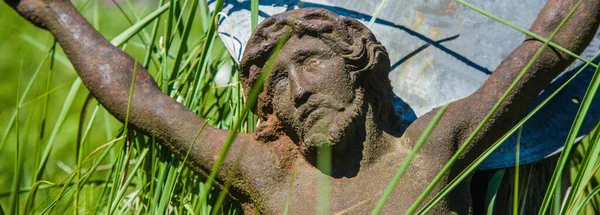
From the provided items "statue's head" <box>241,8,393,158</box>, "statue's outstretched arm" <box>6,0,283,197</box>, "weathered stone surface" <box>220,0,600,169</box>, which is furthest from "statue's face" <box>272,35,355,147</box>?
"weathered stone surface" <box>220,0,600,169</box>

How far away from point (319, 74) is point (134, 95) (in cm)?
38

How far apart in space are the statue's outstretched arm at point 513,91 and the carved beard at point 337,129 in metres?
0.13

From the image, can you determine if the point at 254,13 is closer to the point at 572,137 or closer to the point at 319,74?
the point at 319,74

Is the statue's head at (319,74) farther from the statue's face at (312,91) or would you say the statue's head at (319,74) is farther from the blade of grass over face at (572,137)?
the blade of grass over face at (572,137)

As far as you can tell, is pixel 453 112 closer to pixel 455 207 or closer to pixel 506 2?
pixel 455 207

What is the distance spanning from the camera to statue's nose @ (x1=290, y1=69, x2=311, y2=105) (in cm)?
148

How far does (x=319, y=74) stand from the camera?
4.88 ft

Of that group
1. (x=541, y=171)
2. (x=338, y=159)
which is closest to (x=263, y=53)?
(x=338, y=159)

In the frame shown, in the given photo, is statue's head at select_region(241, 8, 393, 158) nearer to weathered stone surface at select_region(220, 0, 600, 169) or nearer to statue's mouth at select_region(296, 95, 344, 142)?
statue's mouth at select_region(296, 95, 344, 142)

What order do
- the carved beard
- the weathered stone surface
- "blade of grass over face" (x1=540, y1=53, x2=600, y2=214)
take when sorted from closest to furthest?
"blade of grass over face" (x1=540, y1=53, x2=600, y2=214)
the carved beard
the weathered stone surface

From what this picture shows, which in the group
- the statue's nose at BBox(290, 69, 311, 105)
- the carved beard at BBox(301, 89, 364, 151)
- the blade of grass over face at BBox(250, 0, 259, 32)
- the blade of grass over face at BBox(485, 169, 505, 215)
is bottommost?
the blade of grass over face at BBox(485, 169, 505, 215)

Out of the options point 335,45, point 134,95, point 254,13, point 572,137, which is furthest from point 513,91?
point 134,95

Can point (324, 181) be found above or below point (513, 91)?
below

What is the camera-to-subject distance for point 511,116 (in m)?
1.55
